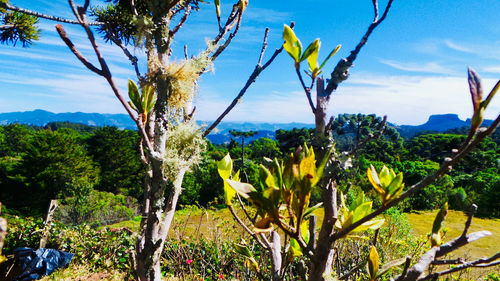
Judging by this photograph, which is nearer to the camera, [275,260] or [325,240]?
[325,240]

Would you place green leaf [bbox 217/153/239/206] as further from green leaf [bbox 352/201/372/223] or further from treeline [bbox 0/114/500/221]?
treeline [bbox 0/114/500/221]

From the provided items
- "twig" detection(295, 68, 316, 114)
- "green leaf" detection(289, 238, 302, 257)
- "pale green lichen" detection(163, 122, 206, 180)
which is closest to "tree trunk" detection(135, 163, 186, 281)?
"pale green lichen" detection(163, 122, 206, 180)

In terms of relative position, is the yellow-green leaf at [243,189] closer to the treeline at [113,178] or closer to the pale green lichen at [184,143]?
the pale green lichen at [184,143]

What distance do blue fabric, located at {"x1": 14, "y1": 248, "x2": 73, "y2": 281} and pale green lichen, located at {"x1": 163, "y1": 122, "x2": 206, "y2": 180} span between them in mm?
5648

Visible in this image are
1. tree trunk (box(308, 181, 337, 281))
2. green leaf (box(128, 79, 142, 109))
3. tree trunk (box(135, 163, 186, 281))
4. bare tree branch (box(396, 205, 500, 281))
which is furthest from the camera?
tree trunk (box(135, 163, 186, 281))

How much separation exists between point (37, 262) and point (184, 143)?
570cm

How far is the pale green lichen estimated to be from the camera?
48.0 inches

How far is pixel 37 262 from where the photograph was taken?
500 cm

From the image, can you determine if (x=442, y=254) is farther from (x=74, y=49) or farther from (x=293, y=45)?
(x=74, y=49)

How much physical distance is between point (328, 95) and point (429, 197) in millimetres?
17399

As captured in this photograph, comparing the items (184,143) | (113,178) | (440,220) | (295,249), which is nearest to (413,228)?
(184,143)

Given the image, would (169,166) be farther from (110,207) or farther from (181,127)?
(110,207)

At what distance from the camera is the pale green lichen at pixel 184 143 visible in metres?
1.22

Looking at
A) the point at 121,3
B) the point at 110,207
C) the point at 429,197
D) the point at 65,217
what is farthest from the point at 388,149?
the point at 121,3
